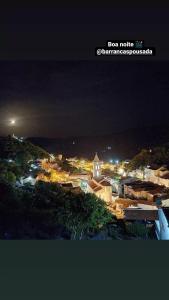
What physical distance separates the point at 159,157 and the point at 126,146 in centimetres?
→ 31

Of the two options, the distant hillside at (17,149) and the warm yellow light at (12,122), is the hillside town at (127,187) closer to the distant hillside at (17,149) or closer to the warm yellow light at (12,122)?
the distant hillside at (17,149)

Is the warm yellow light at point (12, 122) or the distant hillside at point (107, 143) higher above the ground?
the warm yellow light at point (12, 122)

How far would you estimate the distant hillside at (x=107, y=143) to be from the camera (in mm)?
3529

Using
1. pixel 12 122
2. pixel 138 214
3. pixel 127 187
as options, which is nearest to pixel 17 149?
pixel 12 122

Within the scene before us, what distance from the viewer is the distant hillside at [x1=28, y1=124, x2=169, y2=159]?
3.53m

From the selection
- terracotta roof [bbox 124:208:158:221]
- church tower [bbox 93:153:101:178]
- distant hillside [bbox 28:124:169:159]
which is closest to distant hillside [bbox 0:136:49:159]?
distant hillside [bbox 28:124:169:159]

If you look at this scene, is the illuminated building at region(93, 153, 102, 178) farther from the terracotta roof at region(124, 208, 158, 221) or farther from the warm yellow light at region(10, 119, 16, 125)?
the warm yellow light at region(10, 119, 16, 125)

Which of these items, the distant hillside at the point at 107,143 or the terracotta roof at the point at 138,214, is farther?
the distant hillside at the point at 107,143

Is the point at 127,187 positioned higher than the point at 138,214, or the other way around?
the point at 127,187

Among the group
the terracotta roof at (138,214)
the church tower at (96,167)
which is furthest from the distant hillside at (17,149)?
the terracotta roof at (138,214)

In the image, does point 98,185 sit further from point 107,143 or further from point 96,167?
point 107,143

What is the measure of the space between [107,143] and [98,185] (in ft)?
1.32

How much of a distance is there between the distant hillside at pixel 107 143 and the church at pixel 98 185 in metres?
0.10

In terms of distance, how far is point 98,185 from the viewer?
346 centimetres
